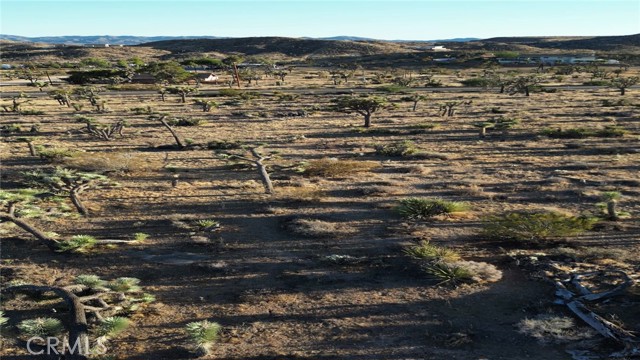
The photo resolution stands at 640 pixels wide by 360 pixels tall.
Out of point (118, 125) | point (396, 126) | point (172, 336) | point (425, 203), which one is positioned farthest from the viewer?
point (396, 126)

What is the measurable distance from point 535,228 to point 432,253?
3104 millimetres

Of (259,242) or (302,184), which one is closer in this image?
(259,242)

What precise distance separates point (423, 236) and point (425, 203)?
2020 millimetres

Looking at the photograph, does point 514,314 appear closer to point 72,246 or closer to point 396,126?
point 72,246

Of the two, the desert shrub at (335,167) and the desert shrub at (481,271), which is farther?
the desert shrub at (335,167)

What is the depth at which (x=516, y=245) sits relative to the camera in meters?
12.6

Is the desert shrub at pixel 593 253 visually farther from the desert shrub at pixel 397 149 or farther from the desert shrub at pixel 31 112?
the desert shrub at pixel 31 112

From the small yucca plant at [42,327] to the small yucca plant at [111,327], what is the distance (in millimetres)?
713

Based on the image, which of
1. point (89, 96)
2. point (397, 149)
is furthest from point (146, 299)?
point (89, 96)

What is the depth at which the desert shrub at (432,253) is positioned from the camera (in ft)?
37.9

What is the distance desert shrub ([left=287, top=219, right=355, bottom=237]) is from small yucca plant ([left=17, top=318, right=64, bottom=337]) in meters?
6.57

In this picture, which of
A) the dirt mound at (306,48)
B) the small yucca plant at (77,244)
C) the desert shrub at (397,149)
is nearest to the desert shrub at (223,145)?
the desert shrub at (397,149)

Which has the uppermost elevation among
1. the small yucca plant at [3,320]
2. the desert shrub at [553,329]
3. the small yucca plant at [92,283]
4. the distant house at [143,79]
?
the distant house at [143,79]

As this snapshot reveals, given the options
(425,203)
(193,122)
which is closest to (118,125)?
(193,122)
